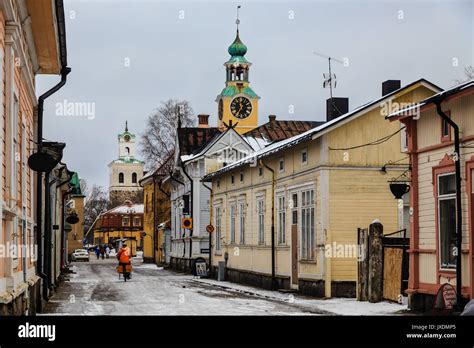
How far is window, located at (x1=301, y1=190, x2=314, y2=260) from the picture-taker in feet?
70.6

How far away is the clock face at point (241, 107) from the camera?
72438 mm

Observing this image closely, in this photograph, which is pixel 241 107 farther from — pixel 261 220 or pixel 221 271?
pixel 261 220

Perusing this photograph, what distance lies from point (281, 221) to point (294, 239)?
1.40 metres

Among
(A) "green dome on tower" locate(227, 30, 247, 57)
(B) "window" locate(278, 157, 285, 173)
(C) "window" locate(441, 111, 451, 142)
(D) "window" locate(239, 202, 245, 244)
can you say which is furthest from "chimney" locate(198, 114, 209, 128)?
(C) "window" locate(441, 111, 451, 142)

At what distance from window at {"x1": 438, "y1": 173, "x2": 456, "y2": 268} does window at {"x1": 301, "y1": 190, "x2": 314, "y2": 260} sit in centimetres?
756

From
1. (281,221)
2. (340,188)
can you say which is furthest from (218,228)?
(340,188)

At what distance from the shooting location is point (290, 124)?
161 ft

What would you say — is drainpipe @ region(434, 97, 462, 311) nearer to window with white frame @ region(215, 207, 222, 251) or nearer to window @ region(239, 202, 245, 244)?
window @ region(239, 202, 245, 244)

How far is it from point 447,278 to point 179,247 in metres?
31.8

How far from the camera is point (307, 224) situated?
71.9 feet

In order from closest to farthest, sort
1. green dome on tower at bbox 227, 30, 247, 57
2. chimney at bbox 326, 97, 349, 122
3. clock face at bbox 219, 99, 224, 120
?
1. green dome on tower at bbox 227, 30, 247, 57
2. chimney at bbox 326, 97, 349, 122
3. clock face at bbox 219, 99, 224, 120

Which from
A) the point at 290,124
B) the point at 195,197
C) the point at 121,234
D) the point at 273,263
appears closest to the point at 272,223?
the point at 273,263

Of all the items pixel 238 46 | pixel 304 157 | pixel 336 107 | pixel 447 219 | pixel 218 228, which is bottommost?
pixel 218 228
